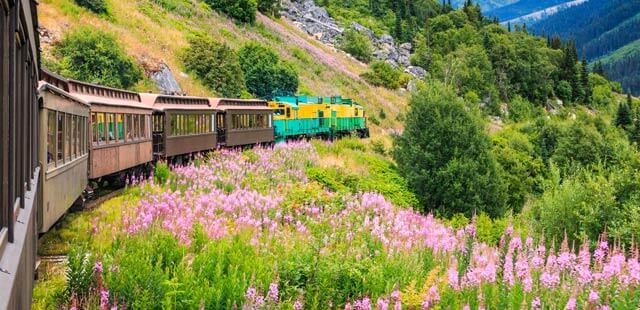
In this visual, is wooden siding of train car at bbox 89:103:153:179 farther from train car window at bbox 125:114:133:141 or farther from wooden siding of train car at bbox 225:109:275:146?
wooden siding of train car at bbox 225:109:275:146

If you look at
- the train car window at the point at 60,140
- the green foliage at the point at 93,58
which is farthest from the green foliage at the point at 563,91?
the train car window at the point at 60,140

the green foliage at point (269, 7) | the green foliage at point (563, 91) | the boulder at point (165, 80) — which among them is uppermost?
the green foliage at point (269, 7)

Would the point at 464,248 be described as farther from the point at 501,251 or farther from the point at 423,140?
the point at 423,140

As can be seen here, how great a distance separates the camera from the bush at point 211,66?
44.2 meters

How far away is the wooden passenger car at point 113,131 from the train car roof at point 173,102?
1.79 meters

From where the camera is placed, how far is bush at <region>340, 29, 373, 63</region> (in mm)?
97312

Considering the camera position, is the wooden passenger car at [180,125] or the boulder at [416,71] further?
the boulder at [416,71]

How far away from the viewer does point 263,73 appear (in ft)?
169

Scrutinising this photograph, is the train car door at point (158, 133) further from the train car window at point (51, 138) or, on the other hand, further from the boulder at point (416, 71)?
the boulder at point (416, 71)

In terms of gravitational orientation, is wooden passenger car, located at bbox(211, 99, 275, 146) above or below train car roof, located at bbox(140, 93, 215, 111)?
below

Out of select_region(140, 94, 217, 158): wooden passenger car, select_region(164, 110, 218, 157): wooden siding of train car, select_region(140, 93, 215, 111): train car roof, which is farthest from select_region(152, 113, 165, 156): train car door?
select_region(140, 93, 215, 111): train car roof

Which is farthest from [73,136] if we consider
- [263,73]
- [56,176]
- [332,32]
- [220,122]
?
[332,32]

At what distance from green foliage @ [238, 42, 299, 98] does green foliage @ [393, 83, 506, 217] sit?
21251mm

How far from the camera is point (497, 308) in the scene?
7480 mm
